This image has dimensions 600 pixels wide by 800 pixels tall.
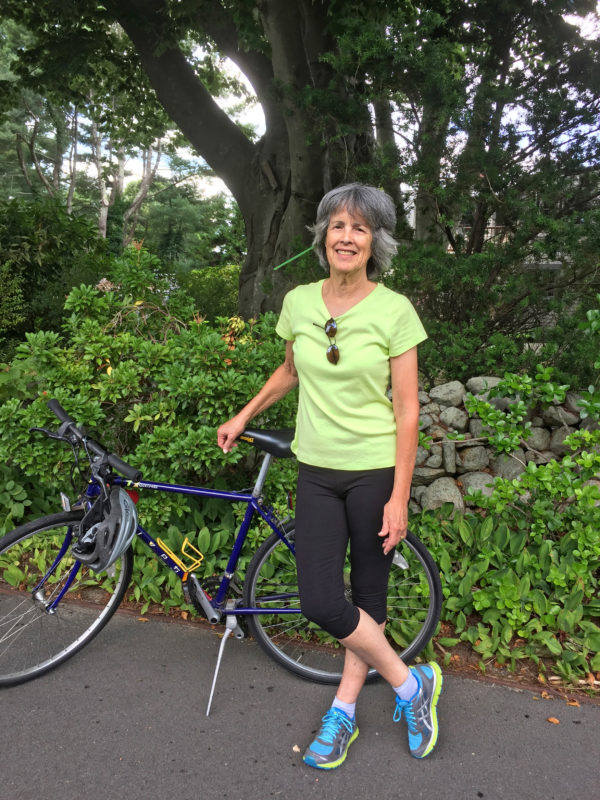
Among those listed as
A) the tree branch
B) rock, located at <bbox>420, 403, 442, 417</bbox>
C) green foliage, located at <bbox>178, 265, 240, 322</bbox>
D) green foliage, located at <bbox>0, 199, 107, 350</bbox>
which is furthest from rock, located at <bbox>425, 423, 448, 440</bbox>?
green foliage, located at <bbox>178, 265, 240, 322</bbox>

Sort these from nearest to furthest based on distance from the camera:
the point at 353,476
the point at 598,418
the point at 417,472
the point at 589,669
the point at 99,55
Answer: the point at 353,476, the point at 589,669, the point at 598,418, the point at 417,472, the point at 99,55

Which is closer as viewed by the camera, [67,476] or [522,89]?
[67,476]

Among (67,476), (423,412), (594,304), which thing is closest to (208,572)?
(67,476)

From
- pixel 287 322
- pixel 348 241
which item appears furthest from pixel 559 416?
pixel 348 241

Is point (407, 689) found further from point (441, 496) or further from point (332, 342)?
point (441, 496)

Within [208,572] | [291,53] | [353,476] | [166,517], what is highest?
[291,53]

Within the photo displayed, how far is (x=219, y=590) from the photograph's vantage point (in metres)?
2.70

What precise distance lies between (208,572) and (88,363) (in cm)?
133

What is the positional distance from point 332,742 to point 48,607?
1.44 metres

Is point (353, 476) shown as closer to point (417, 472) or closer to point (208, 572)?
point (208, 572)

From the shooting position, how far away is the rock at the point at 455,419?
13.0 feet

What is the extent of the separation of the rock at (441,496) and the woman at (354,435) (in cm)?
142

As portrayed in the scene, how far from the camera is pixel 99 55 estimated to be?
373 inches

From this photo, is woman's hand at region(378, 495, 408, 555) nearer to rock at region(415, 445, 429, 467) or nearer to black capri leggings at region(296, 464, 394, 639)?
black capri leggings at region(296, 464, 394, 639)
